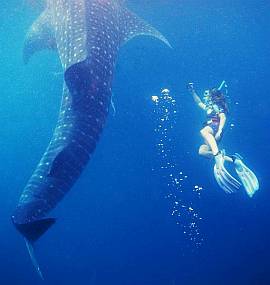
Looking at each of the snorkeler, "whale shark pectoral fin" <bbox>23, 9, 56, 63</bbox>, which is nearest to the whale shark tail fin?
the snorkeler

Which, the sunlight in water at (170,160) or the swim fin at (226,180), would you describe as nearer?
the swim fin at (226,180)

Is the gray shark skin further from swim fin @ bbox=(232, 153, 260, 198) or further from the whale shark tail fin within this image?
swim fin @ bbox=(232, 153, 260, 198)

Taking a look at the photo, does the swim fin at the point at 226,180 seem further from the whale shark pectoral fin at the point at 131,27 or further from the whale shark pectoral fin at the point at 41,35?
the whale shark pectoral fin at the point at 41,35

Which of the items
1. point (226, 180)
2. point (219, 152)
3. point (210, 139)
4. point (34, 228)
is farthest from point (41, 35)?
point (34, 228)

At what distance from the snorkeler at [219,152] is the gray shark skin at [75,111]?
10.7 ft

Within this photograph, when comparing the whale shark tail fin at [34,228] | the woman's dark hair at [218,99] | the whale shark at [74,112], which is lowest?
the whale shark tail fin at [34,228]

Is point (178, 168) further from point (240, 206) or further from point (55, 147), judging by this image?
point (55, 147)

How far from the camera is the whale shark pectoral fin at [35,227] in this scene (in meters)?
3.16

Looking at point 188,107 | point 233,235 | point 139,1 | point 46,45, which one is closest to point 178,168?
point 188,107

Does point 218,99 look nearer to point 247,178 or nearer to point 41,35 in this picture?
point 247,178

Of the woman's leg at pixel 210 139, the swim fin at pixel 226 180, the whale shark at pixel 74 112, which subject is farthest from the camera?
the woman's leg at pixel 210 139

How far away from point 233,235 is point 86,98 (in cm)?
1758

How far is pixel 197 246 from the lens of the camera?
69.8 feet

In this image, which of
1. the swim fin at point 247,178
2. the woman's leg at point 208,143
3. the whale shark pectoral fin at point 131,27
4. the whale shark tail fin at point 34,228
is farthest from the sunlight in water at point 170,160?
the whale shark tail fin at point 34,228
